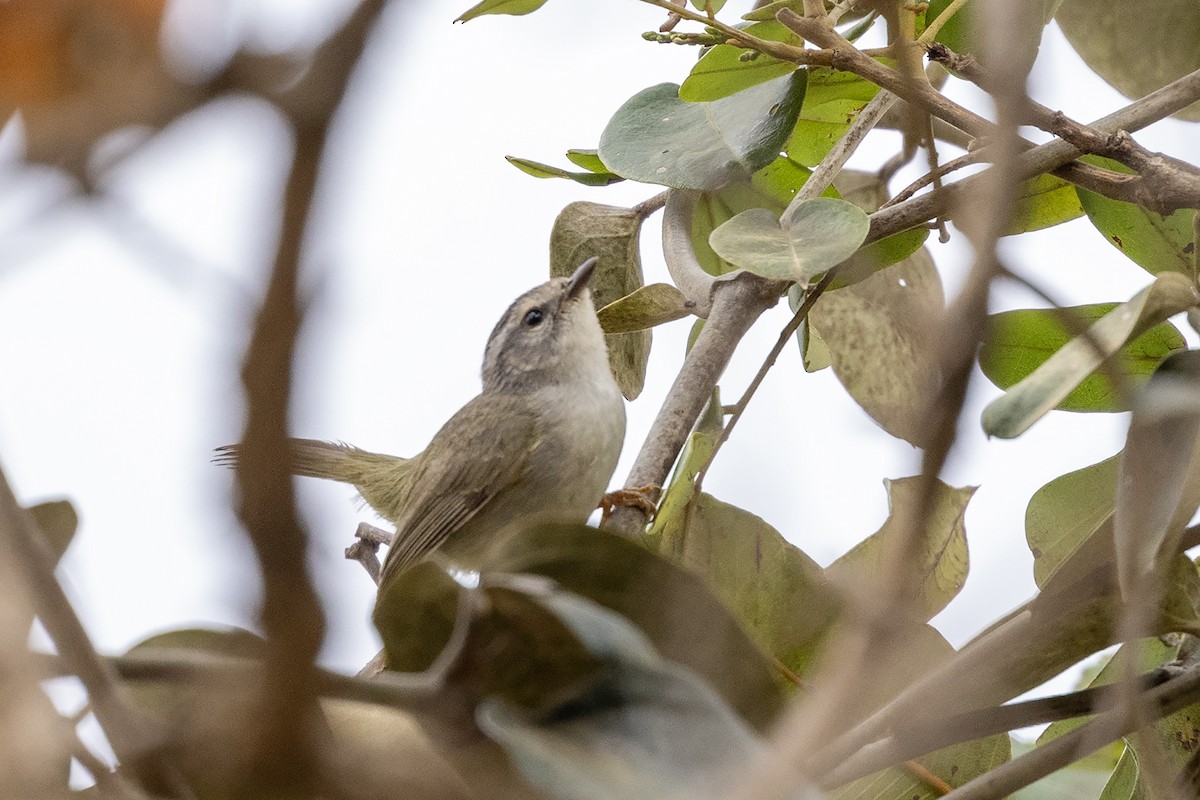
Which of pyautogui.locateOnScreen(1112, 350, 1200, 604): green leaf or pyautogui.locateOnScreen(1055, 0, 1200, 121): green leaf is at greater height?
pyautogui.locateOnScreen(1055, 0, 1200, 121): green leaf

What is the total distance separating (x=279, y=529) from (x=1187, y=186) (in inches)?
58.0

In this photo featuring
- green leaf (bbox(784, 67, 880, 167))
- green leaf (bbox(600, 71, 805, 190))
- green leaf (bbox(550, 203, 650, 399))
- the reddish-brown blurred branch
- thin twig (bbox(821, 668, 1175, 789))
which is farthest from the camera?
green leaf (bbox(550, 203, 650, 399))

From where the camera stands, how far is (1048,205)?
2.03 metres

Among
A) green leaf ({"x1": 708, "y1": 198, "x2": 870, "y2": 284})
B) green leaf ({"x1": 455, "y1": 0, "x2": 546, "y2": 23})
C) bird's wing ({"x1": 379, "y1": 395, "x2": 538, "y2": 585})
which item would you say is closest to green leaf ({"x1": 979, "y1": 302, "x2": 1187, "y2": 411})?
green leaf ({"x1": 708, "y1": 198, "x2": 870, "y2": 284})

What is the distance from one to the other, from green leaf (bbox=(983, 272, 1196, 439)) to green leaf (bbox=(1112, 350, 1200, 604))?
0.24 ft

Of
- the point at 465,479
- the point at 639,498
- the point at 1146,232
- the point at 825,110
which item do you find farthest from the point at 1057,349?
the point at 465,479

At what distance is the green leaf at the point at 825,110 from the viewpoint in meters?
2.07

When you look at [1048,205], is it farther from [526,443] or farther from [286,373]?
[526,443]

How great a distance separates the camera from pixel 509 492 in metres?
3.95

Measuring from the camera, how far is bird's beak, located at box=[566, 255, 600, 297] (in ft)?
10.4

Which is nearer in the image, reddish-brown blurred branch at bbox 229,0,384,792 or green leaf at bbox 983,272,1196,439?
reddish-brown blurred branch at bbox 229,0,384,792

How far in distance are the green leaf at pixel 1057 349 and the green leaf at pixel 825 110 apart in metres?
0.50

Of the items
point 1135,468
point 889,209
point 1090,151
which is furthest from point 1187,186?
point 1135,468

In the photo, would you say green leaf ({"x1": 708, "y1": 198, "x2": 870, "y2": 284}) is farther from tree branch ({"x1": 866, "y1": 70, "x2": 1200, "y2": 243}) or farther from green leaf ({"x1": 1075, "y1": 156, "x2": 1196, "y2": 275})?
green leaf ({"x1": 1075, "y1": 156, "x2": 1196, "y2": 275})
